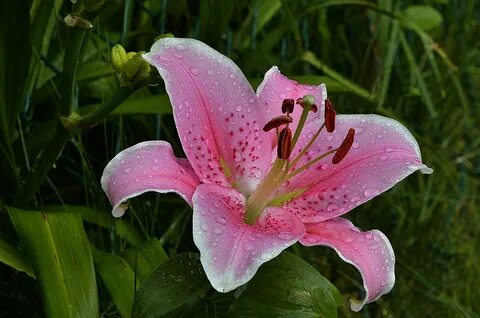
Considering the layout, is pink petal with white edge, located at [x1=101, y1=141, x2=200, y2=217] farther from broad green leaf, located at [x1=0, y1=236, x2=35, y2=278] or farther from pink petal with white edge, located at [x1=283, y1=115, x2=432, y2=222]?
broad green leaf, located at [x1=0, y1=236, x2=35, y2=278]

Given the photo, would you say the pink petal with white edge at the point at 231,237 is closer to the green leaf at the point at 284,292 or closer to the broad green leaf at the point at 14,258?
the green leaf at the point at 284,292

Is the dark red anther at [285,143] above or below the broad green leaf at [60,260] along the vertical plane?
above

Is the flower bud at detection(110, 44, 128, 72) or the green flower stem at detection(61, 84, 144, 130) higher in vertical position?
the flower bud at detection(110, 44, 128, 72)

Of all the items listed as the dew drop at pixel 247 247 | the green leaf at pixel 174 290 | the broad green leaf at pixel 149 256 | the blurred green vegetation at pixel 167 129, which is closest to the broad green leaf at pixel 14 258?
the blurred green vegetation at pixel 167 129

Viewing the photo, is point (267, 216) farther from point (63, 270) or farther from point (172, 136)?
point (172, 136)

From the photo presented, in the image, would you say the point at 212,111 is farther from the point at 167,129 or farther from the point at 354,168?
the point at 167,129

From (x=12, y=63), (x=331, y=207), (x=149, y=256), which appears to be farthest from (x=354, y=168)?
(x=12, y=63)

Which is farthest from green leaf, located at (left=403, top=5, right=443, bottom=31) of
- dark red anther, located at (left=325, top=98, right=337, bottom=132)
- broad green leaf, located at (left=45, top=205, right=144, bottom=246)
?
dark red anther, located at (left=325, top=98, right=337, bottom=132)
